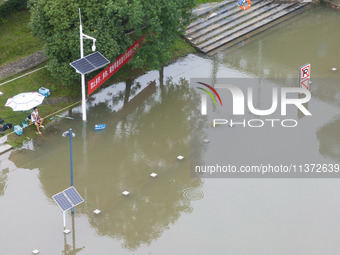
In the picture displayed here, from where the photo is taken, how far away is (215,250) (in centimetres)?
2108

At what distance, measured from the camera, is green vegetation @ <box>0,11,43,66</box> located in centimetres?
3053

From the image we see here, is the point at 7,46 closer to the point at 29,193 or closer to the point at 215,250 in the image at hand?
the point at 29,193

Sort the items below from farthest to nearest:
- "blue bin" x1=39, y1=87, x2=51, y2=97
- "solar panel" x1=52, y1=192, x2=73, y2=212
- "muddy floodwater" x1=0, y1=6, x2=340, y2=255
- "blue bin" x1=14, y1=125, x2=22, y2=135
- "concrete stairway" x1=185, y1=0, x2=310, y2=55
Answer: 1. "concrete stairway" x1=185, y1=0, x2=310, y2=55
2. "blue bin" x1=39, y1=87, x2=51, y2=97
3. "blue bin" x1=14, y1=125, x2=22, y2=135
4. "muddy floodwater" x1=0, y1=6, x2=340, y2=255
5. "solar panel" x1=52, y1=192, x2=73, y2=212

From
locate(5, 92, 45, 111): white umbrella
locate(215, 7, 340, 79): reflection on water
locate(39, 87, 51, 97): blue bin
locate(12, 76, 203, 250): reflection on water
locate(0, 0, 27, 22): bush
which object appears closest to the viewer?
locate(12, 76, 203, 250): reflection on water

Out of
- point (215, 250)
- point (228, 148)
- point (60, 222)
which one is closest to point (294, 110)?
point (228, 148)

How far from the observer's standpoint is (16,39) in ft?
103

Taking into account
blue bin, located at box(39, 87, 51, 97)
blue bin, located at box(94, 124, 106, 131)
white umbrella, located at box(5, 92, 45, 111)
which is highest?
white umbrella, located at box(5, 92, 45, 111)

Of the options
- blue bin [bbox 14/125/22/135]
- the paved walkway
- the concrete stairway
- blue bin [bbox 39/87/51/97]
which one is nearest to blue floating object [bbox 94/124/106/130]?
blue bin [bbox 39/87/51/97]

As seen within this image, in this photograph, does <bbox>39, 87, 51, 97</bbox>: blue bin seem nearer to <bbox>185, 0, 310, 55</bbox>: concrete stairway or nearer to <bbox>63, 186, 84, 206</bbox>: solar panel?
<bbox>63, 186, 84, 206</bbox>: solar panel

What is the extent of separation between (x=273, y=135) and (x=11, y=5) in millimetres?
14942

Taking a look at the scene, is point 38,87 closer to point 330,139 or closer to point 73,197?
point 73,197

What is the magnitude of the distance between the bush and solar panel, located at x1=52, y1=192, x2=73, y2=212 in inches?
541

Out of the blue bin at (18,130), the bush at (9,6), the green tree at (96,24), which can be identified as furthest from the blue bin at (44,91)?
the bush at (9,6)

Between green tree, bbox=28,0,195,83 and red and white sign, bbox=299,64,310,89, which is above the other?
green tree, bbox=28,0,195,83
